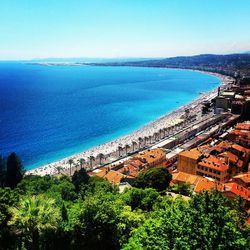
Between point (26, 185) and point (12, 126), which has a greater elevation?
point (26, 185)

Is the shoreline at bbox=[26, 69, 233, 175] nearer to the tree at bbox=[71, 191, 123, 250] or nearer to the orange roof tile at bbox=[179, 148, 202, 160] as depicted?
the orange roof tile at bbox=[179, 148, 202, 160]

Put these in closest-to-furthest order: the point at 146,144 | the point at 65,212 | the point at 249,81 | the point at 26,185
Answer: the point at 65,212 → the point at 26,185 → the point at 146,144 → the point at 249,81

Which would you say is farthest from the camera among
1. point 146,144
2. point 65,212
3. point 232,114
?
point 232,114

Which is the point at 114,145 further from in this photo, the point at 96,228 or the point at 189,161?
the point at 96,228

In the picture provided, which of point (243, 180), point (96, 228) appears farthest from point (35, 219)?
point (243, 180)

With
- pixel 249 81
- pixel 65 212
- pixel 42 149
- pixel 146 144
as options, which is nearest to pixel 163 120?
pixel 146 144

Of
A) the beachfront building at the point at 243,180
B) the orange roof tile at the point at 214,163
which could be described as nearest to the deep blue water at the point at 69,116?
the orange roof tile at the point at 214,163

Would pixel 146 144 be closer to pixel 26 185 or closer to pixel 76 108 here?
pixel 26 185
